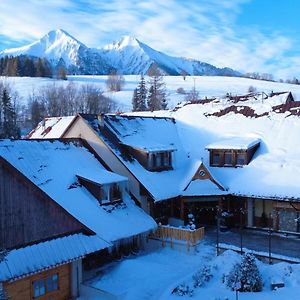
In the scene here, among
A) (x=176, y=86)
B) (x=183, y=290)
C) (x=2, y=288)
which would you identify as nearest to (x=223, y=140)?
(x=183, y=290)

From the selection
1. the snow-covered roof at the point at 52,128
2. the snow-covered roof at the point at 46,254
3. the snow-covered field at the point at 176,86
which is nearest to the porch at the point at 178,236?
the snow-covered roof at the point at 46,254

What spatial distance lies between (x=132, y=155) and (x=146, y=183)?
242 centimetres

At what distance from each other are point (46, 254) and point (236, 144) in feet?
45.1

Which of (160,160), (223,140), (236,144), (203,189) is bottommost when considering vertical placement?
(203,189)

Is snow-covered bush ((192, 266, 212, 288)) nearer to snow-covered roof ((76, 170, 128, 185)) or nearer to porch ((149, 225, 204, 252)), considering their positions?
porch ((149, 225, 204, 252))

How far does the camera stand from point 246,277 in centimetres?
1623

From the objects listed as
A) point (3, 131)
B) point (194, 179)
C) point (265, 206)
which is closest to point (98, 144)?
point (194, 179)

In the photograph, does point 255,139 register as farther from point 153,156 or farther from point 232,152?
point 153,156

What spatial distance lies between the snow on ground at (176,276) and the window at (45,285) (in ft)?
4.77

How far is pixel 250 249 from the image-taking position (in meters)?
21.1

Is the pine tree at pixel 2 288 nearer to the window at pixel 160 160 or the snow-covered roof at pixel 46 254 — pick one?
the snow-covered roof at pixel 46 254

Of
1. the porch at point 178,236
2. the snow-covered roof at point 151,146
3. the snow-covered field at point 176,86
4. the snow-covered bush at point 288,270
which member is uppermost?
the snow-covered field at point 176,86

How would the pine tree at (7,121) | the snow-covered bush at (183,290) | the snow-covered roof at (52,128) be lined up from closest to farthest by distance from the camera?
the snow-covered bush at (183,290) < the snow-covered roof at (52,128) < the pine tree at (7,121)

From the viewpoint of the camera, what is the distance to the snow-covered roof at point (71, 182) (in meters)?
19.5
